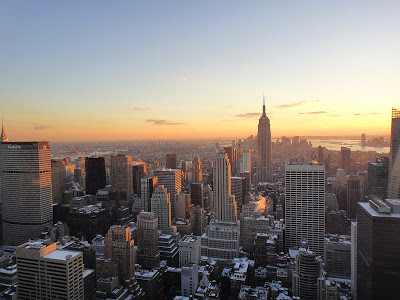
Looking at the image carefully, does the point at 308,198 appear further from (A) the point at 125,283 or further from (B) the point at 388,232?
(A) the point at 125,283

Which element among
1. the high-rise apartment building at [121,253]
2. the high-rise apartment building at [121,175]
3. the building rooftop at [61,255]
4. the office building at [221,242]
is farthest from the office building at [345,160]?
the building rooftop at [61,255]

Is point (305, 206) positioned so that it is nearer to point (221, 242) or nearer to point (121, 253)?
point (221, 242)

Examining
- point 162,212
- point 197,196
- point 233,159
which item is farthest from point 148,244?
point 233,159

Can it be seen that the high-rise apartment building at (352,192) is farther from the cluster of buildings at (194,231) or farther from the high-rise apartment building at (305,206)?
the high-rise apartment building at (305,206)

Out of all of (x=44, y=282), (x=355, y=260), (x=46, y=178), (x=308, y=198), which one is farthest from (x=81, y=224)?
(x=355, y=260)

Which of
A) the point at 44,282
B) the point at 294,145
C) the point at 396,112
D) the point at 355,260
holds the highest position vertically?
the point at 396,112

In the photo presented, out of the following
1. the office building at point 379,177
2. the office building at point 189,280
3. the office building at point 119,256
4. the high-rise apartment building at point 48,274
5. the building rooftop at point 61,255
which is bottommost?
the office building at point 189,280

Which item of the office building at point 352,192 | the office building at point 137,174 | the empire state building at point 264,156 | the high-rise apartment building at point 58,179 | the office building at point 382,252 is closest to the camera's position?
the office building at point 382,252
